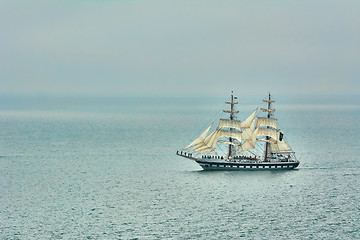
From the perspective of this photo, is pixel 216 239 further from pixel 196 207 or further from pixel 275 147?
pixel 275 147

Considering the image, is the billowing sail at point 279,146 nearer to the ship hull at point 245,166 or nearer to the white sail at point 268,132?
the white sail at point 268,132

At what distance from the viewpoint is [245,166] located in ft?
426

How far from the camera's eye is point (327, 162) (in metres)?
134

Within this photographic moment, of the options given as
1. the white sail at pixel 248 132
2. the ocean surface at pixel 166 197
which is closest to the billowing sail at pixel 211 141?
the white sail at pixel 248 132

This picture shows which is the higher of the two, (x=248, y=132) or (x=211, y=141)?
(x=248, y=132)

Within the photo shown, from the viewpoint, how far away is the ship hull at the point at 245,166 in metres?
129

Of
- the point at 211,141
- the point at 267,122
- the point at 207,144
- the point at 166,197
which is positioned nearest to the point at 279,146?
the point at 267,122

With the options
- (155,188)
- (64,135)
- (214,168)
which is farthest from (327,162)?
(64,135)

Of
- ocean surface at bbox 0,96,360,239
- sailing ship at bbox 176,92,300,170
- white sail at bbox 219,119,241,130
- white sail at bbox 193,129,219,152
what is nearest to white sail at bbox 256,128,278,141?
sailing ship at bbox 176,92,300,170

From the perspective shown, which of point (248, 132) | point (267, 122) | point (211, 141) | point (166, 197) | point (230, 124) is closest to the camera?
point (166, 197)

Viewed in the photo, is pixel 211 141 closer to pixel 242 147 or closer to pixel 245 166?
pixel 242 147

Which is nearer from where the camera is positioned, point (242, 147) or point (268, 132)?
point (242, 147)

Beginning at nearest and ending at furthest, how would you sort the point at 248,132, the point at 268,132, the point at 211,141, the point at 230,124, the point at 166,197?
1. the point at 166,197
2. the point at 211,141
3. the point at 230,124
4. the point at 268,132
5. the point at 248,132

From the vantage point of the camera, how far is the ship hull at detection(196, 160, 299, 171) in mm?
129250
